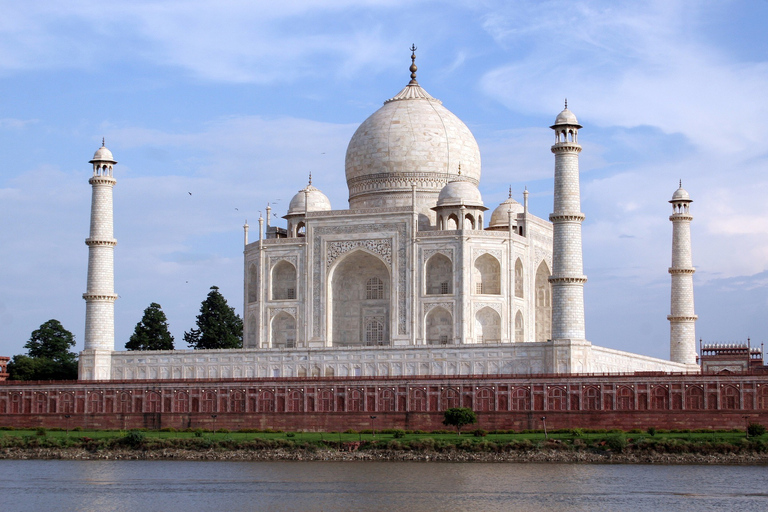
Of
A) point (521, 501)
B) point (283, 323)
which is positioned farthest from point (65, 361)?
point (521, 501)

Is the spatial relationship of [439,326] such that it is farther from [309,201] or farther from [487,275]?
[309,201]

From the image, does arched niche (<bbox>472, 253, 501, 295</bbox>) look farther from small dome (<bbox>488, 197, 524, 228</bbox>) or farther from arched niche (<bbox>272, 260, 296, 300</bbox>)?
arched niche (<bbox>272, 260, 296, 300</bbox>)

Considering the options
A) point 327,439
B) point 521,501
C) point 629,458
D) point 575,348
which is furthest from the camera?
point 575,348

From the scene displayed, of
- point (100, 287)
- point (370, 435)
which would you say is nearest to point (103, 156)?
point (100, 287)

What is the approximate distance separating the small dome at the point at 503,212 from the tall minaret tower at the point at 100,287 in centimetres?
1214

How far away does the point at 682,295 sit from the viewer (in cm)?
4675

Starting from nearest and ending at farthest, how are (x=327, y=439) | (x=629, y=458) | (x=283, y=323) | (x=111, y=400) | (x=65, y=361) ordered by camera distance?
1. (x=629, y=458)
2. (x=327, y=439)
3. (x=111, y=400)
4. (x=283, y=323)
5. (x=65, y=361)

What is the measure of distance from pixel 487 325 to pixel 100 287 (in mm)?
11861

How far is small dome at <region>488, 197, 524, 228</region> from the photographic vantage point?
45.4m

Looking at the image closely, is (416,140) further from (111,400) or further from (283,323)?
(111,400)

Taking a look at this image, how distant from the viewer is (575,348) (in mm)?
38031

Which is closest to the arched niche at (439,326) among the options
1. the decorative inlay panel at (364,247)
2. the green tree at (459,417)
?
the decorative inlay panel at (364,247)

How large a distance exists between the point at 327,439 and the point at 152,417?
22.0ft

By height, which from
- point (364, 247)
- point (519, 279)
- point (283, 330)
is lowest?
point (283, 330)
